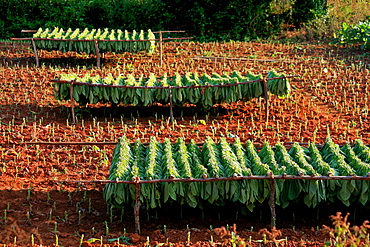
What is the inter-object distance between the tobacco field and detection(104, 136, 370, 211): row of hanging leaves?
0.02 meters

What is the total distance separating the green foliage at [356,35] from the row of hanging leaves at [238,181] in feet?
29.3

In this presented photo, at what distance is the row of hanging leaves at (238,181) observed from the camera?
26.0ft

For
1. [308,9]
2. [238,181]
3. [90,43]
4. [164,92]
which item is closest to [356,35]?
[308,9]

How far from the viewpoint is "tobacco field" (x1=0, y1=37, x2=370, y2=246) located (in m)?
7.92

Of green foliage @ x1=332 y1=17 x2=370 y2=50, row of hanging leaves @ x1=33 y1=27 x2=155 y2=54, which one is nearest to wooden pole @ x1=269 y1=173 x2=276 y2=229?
row of hanging leaves @ x1=33 y1=27 x2=155 y2=54

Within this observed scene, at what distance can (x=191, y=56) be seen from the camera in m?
16.7

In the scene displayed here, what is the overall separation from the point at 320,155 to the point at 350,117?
3.77 m

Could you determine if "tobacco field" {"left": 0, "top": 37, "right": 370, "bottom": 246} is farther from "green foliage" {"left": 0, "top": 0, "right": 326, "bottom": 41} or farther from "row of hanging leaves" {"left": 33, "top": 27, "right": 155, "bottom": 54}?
"green foliage" {"left": 0, "top": 0, "right": 326, "bottom": 41}

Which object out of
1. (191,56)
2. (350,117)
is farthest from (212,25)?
(350,117)

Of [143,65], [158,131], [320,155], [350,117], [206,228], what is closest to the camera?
[206,228]

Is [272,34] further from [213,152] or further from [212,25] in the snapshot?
[213,152]

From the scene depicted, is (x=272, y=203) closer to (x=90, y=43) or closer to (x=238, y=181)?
(x=238, y=181)

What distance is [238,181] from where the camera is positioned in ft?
26.3

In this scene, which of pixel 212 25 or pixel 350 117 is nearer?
pixel 350 117
